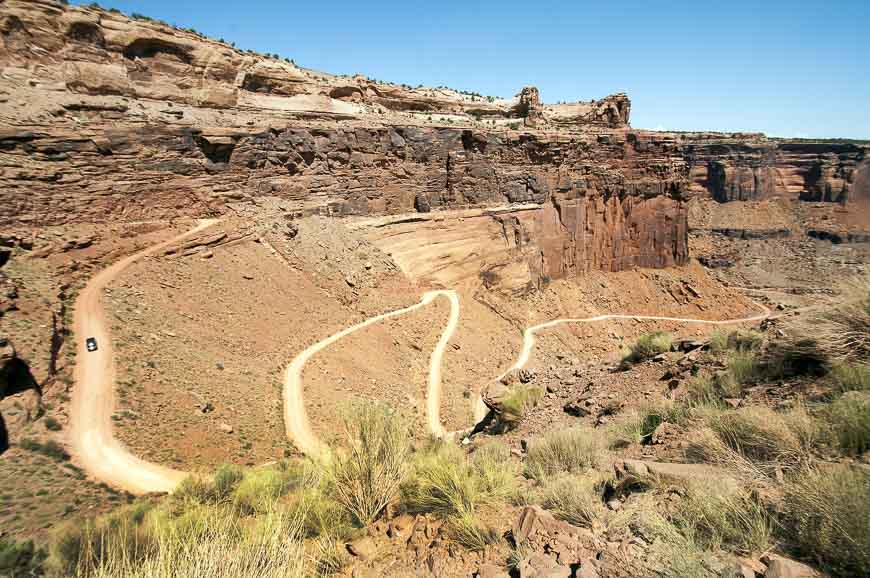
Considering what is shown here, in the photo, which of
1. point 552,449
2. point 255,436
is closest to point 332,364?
point 255,436

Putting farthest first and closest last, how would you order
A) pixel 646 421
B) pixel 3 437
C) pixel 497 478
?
1. pixel 3 437
2. pixel 646 421
3. pixel 497 478

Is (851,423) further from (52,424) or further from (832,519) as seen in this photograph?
(52,424)

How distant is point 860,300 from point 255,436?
46.2 feet

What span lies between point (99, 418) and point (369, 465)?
9.55 m

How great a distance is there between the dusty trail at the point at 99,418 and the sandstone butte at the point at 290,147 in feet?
21.9

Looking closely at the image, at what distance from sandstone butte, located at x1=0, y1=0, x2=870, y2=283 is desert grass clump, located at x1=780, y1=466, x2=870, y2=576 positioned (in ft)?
78.6

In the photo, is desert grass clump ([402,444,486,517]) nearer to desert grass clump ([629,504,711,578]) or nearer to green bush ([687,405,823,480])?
desert grass clump ([629,504,711,578])

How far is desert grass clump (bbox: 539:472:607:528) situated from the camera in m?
4.69

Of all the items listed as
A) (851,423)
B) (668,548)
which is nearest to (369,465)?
(668,548)

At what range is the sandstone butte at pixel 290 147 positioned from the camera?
18938mm

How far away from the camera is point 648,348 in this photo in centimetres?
1266

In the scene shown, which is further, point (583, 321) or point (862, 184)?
point (862, 184)

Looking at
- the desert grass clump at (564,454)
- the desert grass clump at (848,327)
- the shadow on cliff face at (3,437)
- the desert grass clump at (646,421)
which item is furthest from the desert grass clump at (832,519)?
the shadow on cliff face at (3,437)

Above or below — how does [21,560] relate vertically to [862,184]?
below
